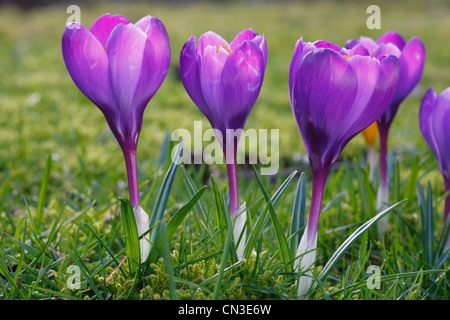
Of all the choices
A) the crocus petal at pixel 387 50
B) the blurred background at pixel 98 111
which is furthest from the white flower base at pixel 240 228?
the blurred background at pixel 98 111

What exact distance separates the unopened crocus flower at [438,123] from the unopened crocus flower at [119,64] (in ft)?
2.16

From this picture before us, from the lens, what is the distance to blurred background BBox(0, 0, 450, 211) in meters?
2.19

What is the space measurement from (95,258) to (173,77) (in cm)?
335

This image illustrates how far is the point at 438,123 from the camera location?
112cm

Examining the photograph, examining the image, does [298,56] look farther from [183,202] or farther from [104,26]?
[183,202]

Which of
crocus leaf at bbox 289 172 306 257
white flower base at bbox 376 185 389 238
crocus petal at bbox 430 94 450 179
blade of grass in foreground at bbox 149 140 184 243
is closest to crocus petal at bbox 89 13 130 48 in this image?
blade of grass in foreground at bbox 149 140 184 243

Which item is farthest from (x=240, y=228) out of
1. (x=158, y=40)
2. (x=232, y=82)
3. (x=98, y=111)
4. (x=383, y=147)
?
(x=98, y=111)

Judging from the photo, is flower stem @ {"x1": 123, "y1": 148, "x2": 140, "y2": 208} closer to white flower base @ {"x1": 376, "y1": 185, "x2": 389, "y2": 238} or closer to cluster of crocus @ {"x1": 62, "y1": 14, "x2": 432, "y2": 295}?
cluster of crocus @ {"x1": 62, "y1": 14, "x2": 432, "y2": 295}

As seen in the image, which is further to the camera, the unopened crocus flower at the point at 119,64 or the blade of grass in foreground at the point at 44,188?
the blade of grass in foreground at the point at 44,188

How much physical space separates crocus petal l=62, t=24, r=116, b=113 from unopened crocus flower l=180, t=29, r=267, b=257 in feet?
0.49

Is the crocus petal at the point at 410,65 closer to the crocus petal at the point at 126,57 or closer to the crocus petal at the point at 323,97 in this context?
the crocus petal at the point at 323,97

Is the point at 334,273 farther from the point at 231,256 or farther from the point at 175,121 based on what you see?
the point at 175,121

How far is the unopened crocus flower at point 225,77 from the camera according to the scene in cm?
85

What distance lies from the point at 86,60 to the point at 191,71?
0.63 feet
